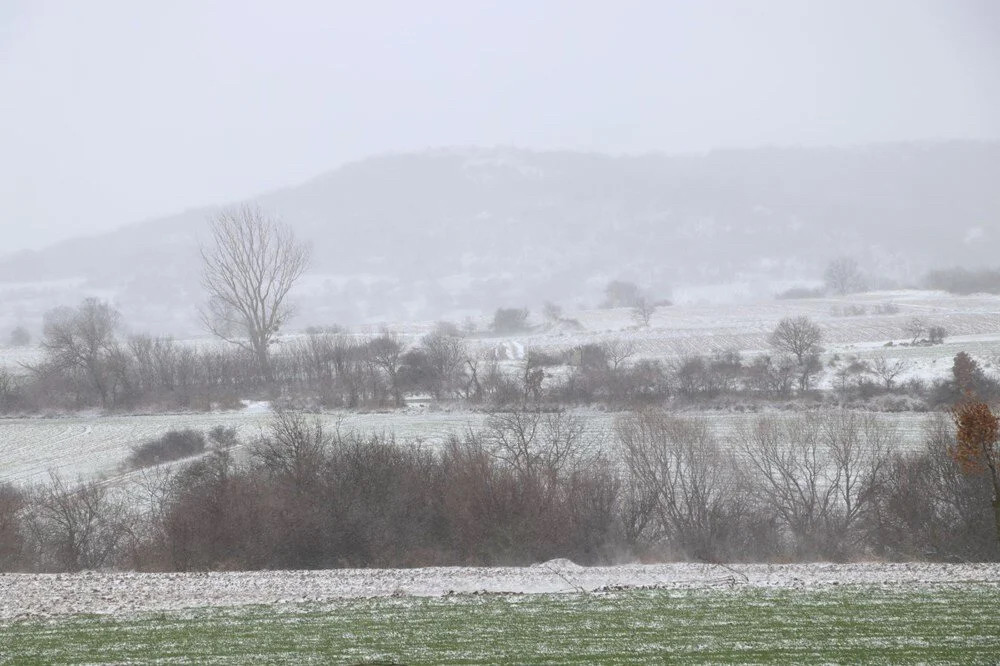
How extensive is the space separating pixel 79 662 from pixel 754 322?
8093cm

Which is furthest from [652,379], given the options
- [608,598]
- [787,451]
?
[608,598]

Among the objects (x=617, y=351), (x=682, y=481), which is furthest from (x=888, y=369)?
(x=682, y=481)

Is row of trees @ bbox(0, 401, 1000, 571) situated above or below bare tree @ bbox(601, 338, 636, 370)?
below

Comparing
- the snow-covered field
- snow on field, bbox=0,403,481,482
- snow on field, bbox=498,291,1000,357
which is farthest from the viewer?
snow on field, bbox=498,291,1000,357

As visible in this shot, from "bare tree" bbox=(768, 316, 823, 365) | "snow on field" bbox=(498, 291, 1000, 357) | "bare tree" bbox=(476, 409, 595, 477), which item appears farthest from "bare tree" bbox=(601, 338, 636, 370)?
"bare tree" bbox=(476, 409, 595, 477)

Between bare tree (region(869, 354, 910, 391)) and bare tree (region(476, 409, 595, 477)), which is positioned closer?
bare tree (region(476, 409, 595, 477))

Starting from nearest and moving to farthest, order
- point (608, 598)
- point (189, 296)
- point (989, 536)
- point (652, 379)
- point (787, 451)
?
1. point (608, 598)
2. point (989, 536)
3. point (787, 451)
4. point (652, 379)
5. point (189, 296)

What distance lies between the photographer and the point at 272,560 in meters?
22.7

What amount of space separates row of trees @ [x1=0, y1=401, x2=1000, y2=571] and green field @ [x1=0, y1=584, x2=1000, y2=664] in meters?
8.68

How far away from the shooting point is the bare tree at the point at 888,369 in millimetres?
45688

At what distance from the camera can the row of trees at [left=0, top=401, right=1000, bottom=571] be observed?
2316 centimetres

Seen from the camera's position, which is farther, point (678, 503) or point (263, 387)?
point (263, 387)

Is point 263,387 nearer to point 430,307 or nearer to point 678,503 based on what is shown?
point 678,503

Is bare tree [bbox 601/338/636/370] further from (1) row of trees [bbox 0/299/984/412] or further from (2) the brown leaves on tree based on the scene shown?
(2) the brown leaves on tree
